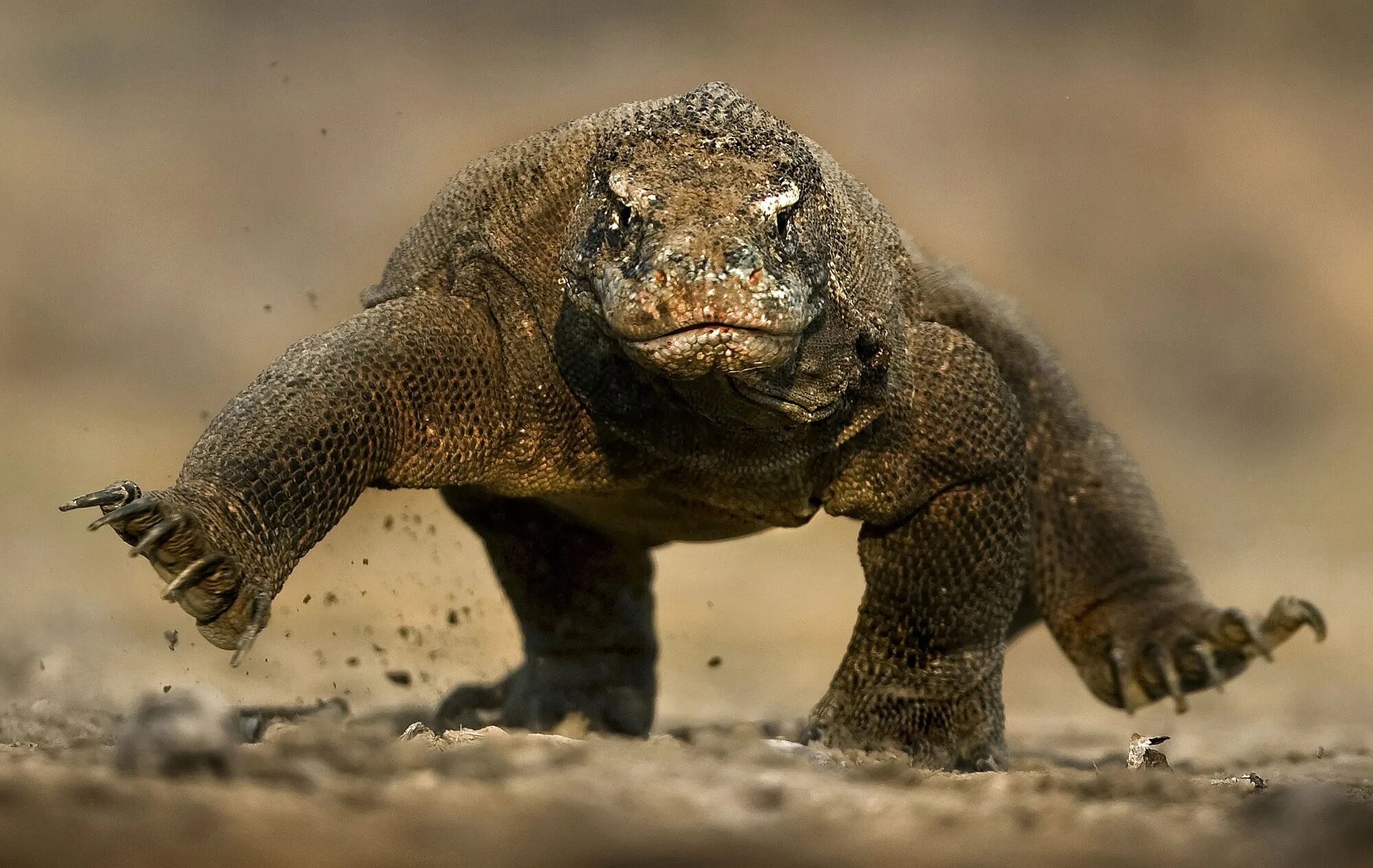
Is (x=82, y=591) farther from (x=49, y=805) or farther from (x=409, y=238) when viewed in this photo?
(x=49, y=805)

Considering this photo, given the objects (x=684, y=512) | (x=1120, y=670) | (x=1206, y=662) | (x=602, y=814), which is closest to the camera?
(x=602, y=814)

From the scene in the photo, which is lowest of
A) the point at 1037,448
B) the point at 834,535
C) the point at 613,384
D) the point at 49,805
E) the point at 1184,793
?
the point at 49,805

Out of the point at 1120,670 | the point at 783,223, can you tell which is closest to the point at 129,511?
the point at 783,223

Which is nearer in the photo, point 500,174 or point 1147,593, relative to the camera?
point 500,174

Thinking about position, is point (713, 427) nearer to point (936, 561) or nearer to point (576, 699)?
point (936, 561)

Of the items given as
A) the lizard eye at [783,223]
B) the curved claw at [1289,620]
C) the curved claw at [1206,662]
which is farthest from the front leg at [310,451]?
the curved claw at [1289,620]

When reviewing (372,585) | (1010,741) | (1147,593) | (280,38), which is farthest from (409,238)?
(280,38)

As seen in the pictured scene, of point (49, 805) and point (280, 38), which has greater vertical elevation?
point (280, 38)
